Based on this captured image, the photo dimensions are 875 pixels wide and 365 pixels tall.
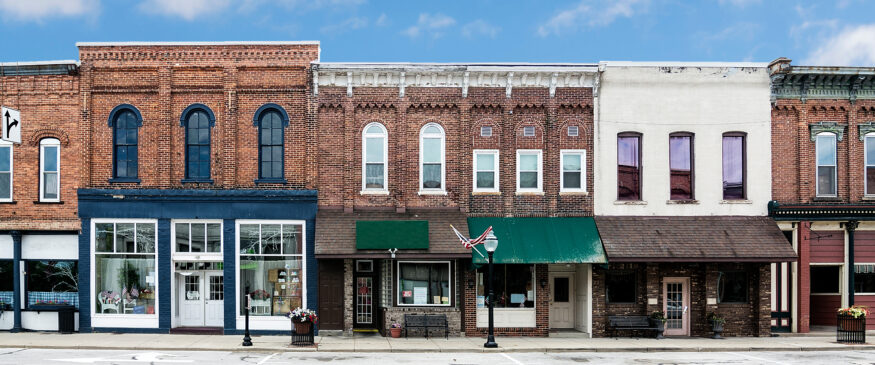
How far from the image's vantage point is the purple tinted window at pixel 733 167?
21844 millimetres

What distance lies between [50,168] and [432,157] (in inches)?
472

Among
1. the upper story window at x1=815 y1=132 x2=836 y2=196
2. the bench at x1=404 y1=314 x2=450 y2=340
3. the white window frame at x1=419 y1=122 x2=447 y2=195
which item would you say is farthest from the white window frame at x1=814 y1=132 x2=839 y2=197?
the bench at x1=404 y1=314 x2=450 y2=340

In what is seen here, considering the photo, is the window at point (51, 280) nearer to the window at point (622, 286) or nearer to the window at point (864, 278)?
the window at point (622, 286)

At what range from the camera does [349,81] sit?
2108 centimetres

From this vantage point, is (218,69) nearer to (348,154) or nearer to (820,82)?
(348,154)

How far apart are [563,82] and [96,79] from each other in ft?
48.0

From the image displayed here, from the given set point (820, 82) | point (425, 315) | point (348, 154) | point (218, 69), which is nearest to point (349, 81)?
point (348, 154)

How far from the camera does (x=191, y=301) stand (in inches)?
842

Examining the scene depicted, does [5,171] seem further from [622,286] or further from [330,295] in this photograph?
[622,286]

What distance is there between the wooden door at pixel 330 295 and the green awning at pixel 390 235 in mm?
1398

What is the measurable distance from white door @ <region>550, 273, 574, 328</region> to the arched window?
38.1 ft

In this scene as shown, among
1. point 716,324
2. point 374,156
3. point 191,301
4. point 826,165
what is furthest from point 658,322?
point 191,301

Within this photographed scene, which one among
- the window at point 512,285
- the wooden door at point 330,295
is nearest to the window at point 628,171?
the window at point 512,285

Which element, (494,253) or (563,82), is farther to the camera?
(563,82)
